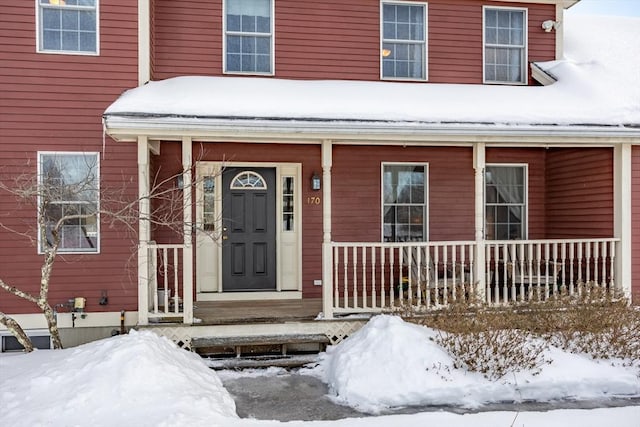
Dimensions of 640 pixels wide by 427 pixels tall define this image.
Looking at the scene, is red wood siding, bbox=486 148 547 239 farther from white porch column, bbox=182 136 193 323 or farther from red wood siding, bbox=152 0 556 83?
white porch column, bbox=182 136 193 323

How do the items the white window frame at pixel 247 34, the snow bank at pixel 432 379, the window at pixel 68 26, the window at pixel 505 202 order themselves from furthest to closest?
the window at pixel 505 202 < the white window frame at pixel 247 34 < the window at pixel 68 26 < the snow bank at pixel 432 379

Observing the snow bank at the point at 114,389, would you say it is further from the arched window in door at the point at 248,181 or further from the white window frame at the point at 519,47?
the white window frame at the point at 519,47

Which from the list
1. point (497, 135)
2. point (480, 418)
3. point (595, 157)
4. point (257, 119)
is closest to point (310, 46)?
point (257, 119)

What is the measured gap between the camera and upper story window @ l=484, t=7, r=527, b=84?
9547 millimetres

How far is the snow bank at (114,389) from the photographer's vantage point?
4.52 m

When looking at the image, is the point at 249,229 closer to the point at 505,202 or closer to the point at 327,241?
the point at 327,241

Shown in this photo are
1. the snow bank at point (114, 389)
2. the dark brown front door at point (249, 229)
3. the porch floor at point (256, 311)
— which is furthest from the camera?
the dark brown front door at point (249, 229)

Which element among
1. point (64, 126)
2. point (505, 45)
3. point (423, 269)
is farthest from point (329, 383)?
point (505, 45)

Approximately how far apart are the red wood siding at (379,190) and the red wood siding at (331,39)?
4.38 ft

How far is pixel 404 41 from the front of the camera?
30.2 feet

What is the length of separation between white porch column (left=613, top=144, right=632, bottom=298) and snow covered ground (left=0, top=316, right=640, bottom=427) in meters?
2.28

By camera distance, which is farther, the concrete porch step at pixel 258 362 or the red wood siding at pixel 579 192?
the red wood siding at pixel 579 192

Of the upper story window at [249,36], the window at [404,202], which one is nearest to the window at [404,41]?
the window at [404,202]

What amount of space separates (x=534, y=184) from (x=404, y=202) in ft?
8.48
